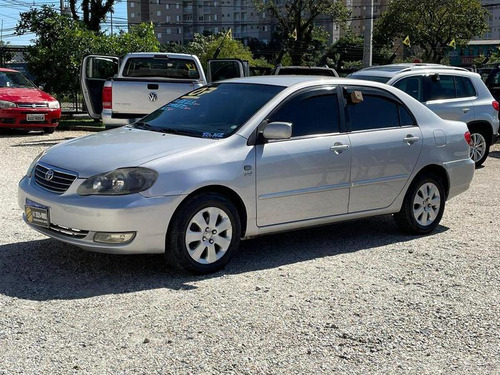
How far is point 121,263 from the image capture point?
18.6 ft

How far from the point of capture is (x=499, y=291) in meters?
5.22

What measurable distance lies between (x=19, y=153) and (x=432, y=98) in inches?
305

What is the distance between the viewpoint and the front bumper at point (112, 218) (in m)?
4.96

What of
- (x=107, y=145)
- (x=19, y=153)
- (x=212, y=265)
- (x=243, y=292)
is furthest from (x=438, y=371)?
(x=19, y=153)

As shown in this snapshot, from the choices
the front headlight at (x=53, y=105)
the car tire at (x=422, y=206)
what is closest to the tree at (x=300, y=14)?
the front headlight at (x=53, y=105)

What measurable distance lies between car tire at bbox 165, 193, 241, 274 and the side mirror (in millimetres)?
663

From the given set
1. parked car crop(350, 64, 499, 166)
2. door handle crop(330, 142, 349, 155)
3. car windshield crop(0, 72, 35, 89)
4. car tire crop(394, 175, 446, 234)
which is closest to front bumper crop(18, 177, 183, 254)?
door handle crop(330, 142, 349, 155)

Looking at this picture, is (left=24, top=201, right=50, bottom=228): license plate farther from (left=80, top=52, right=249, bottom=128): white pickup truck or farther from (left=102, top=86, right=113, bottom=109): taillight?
(left=102, top=86, right=113, bottom=109): taillight

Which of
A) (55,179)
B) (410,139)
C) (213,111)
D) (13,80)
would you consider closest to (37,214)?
(55,179)

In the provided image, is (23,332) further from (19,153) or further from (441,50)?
(441,50)

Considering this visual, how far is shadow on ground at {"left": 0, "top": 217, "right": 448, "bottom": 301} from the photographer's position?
16.5 feet

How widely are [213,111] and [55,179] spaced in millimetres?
1580

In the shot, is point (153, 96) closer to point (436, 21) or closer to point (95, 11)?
point (95, 11)

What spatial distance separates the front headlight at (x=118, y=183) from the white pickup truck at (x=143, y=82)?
8.22m
